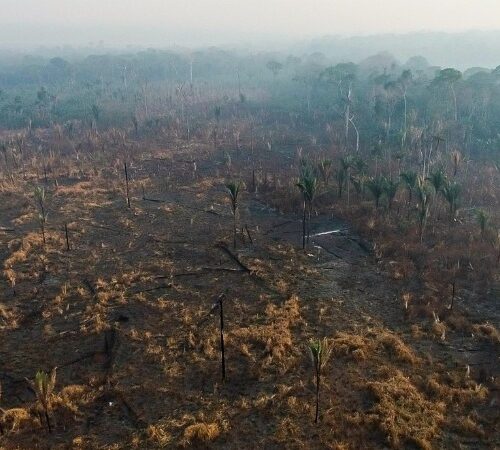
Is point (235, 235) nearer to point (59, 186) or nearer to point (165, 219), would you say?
point (165, 219)

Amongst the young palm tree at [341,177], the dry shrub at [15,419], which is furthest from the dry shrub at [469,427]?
the young palm tree at [341,177]

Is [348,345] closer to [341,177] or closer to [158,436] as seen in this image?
[158,436]

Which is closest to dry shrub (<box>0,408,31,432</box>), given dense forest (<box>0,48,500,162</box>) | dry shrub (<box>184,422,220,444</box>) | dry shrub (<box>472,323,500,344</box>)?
dry shrub (<box>184,422,220,444</box>)

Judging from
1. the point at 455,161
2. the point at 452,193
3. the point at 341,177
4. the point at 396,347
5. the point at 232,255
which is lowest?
the point at 396,347

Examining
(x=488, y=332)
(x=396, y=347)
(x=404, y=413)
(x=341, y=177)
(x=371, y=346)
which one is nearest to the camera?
(x=404, y=413)

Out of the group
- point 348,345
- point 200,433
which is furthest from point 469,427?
point 200,433

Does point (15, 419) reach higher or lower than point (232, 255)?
lower

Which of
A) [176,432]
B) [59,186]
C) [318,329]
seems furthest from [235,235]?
[59,186]

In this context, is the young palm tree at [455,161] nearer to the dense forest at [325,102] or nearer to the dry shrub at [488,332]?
the dense forest at [325,102]
